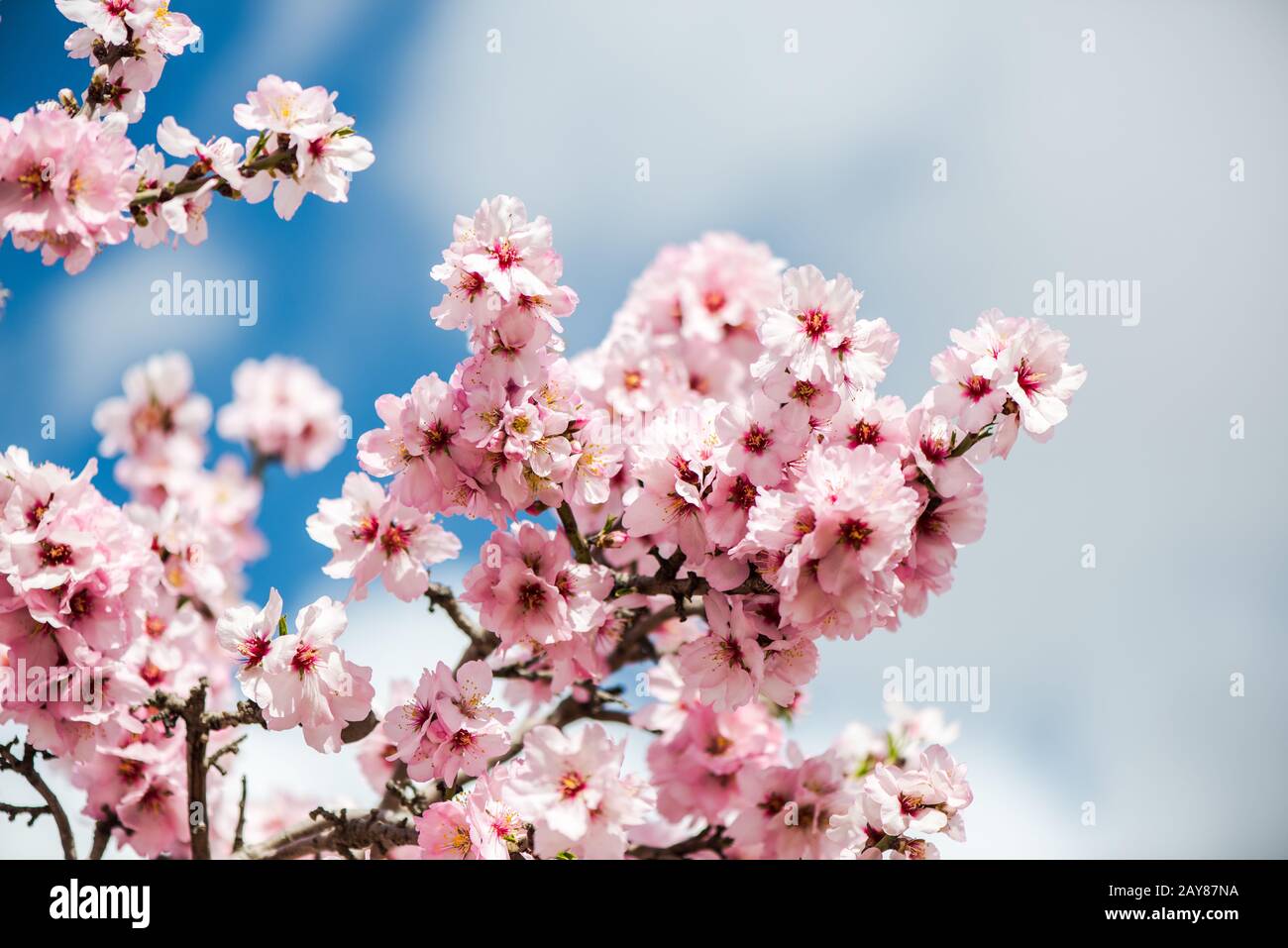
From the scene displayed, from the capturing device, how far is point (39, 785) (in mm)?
2826

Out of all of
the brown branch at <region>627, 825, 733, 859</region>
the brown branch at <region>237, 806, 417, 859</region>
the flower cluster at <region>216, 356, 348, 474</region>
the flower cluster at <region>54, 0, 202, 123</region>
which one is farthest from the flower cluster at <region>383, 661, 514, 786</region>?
the flower cluster at <region>216, 356, 348, 474</region>

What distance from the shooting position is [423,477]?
2.48 metres

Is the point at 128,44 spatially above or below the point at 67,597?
above

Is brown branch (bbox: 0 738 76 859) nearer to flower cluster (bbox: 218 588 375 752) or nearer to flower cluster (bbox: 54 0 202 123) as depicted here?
flower cluster (bbox: 218 588 375 752)

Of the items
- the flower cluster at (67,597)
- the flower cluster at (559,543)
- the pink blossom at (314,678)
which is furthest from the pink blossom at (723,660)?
the flower cluster at (67,597)

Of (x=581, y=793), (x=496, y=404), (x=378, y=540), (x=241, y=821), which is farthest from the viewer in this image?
(x=241, y=821)

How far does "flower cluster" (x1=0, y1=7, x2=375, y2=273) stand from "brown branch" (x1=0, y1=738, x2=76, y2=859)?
143 centimetres

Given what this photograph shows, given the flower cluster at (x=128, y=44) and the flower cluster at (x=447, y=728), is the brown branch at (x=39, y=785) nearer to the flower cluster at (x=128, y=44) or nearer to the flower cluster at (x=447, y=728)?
the flower cluster at (x=447, y=728)

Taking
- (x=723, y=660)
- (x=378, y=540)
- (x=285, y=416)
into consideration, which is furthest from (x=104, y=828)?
(x=285, y=416)

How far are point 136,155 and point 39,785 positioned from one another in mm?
1864

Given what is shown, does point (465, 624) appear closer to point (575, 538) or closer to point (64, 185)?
point (575, 538)

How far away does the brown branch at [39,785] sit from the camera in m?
2.77
